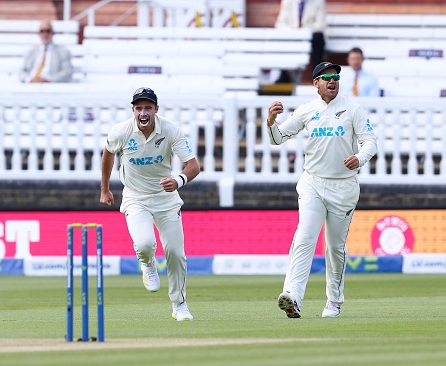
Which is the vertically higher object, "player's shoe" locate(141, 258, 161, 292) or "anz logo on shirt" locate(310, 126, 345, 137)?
"anz logo on shirt" locate(310, 126, 345, 137)

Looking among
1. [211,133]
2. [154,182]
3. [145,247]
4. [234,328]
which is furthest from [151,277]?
[211,133]

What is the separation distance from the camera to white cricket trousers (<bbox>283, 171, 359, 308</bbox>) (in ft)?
31.4

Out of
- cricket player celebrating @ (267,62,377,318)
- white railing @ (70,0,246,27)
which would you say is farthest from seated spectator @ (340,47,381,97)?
cricket player celebrating @ (267,62,377,318)

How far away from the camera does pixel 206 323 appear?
9070 mm

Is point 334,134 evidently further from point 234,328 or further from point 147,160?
Result: point 234,328

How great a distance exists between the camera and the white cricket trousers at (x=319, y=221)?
377 inches

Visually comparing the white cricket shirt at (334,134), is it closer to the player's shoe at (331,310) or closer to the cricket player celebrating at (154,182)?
the cricket player celebrating at (154,182)

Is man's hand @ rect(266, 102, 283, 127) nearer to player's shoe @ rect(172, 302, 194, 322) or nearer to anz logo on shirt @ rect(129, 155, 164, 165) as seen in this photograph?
anz logo on shirt @ rect(129, 155, 164, 165)

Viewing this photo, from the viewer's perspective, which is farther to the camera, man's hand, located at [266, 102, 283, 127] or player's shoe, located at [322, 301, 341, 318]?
player's shoe, located at [322, 301, 341, 318]

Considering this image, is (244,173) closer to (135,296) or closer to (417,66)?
(417,66)

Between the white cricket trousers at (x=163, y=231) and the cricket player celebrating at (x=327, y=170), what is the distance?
0.75 metres

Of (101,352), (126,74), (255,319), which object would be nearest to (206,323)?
(255,319)

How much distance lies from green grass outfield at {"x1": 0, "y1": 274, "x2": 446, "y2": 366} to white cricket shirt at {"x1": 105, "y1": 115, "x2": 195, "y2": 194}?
0.99 metres

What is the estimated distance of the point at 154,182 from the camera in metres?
9.71
